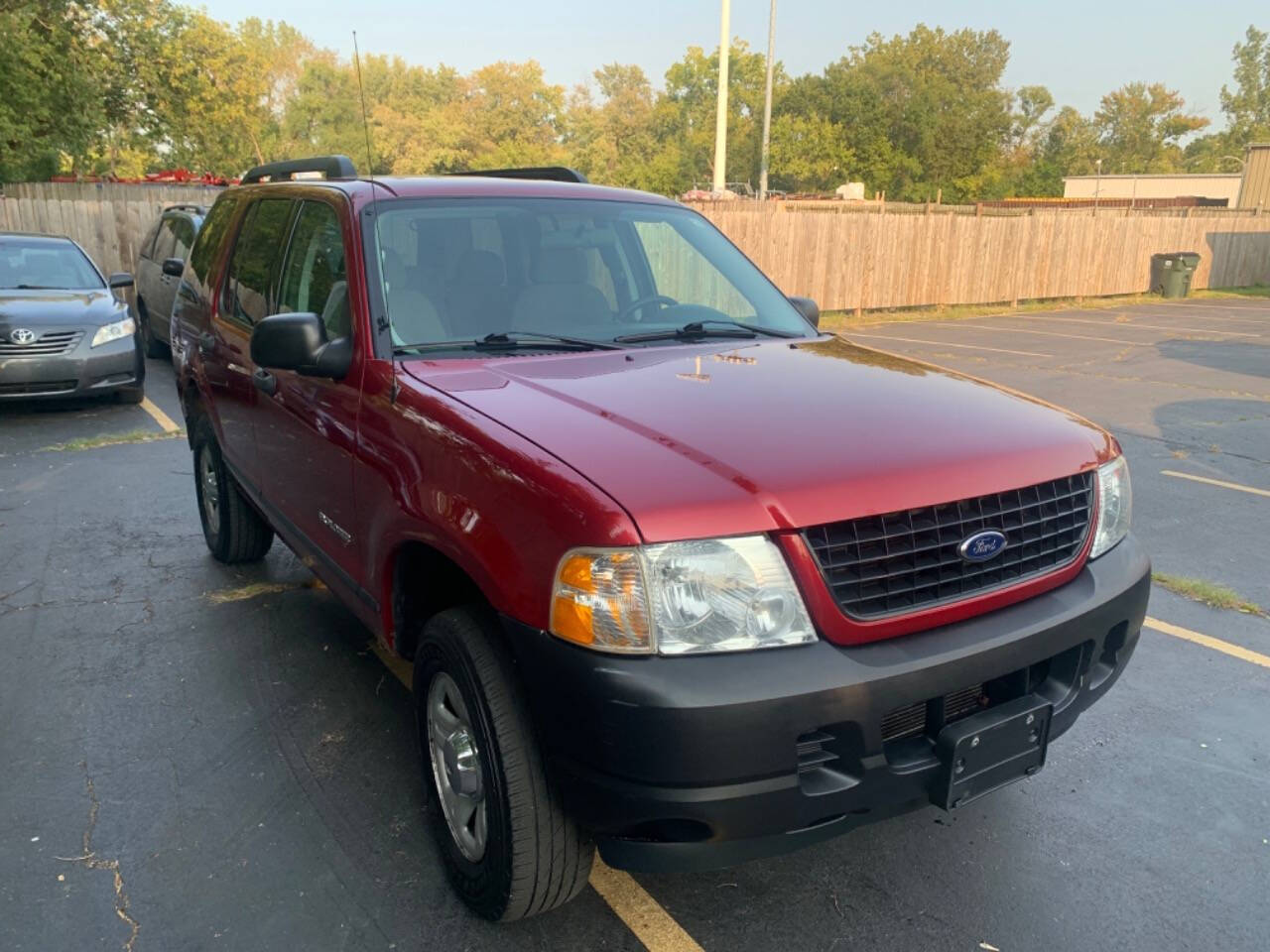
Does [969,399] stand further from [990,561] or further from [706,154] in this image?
[706,154]

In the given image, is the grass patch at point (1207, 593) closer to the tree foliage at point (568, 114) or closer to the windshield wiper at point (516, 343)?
the windshield wiper at point (516, 343)

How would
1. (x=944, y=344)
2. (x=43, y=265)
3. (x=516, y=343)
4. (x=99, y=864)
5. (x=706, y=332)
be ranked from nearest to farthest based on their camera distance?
(x=99, y=864) → (x=516, y=343) → (x=706, y=332) → (x=43, y=265) → (x=944, y=344)

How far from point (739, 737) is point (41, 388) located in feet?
28.5

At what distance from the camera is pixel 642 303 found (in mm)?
3797

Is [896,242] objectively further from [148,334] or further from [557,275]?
[557,275]

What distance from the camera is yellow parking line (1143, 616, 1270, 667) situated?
174 inches

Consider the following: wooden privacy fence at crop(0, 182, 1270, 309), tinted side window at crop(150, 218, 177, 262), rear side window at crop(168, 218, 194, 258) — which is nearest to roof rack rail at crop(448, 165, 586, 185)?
rear side window at crop(168, 218, 194, 258)

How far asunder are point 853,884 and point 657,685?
1237 mm

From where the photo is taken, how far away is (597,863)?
9.77ft

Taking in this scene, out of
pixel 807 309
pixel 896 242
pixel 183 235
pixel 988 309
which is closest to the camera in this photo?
pixel 807 309

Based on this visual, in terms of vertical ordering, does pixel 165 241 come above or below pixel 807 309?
below

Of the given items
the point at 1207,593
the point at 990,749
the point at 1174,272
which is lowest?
the point at 1174,272

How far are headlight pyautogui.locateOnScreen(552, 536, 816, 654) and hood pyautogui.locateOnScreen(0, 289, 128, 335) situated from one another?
8395 millimetres

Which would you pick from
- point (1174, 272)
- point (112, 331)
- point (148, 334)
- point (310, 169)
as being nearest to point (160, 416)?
point (112, 331)
